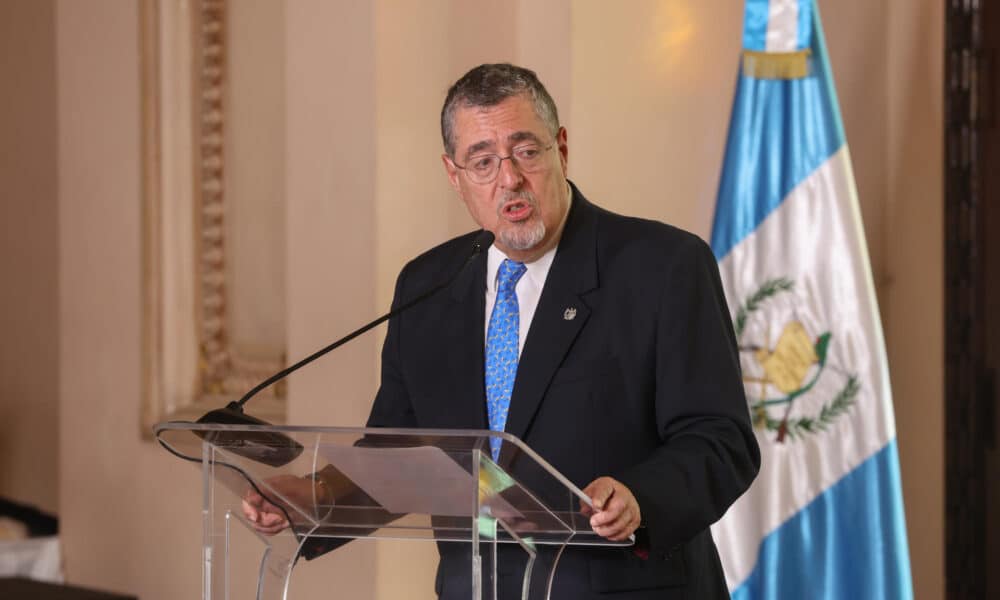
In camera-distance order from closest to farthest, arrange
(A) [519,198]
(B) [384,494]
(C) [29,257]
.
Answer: (B) [384,494] < (A) [519,198] < (C) [29,257]

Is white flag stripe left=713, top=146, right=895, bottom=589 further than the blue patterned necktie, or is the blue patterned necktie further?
white flag stripe left=713, top=146, right=895, bottom=589

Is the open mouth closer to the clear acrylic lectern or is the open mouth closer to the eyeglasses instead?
the eyeglasses

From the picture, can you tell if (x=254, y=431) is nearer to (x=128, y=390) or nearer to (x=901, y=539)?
(x=901, y=539)

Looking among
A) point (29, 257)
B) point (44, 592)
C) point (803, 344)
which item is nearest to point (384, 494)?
point (803, 344)

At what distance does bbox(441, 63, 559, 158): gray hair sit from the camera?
205 cm

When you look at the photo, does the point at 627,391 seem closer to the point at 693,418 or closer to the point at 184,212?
the point at 693,418

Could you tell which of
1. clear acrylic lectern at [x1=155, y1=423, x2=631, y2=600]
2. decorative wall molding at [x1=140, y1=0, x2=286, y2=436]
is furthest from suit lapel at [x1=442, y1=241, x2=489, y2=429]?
decorative wall molding at [x1=140, y1=0, x2=286, y2=436]

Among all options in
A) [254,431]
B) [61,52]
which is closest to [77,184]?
[61,52]

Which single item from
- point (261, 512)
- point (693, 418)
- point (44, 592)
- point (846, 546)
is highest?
point (693, 418)

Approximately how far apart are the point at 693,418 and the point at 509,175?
1.65 feet

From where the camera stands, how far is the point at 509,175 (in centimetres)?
204

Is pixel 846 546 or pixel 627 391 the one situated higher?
pixel 627 391

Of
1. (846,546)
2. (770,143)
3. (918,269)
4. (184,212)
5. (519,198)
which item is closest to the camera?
(519,198)

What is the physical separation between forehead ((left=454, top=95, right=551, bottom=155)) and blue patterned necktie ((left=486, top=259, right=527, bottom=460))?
8.5 inches
